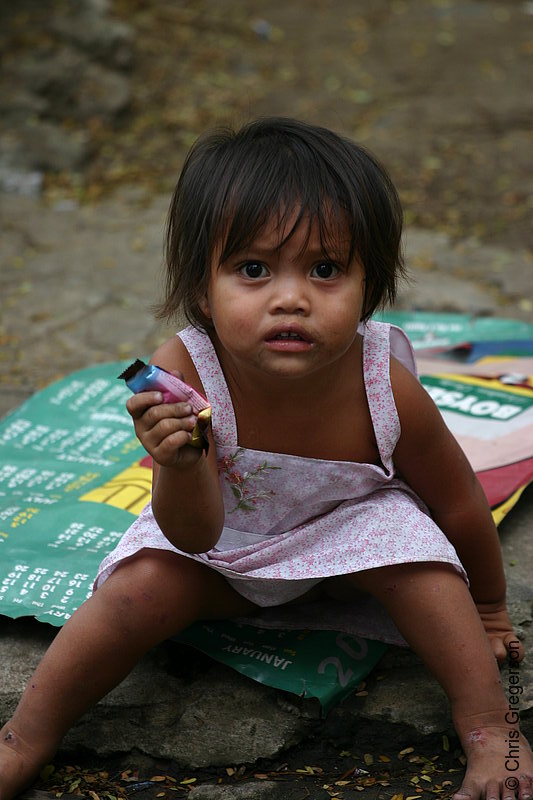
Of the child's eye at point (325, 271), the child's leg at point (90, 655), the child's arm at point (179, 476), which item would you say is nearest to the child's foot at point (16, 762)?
the child's leg at point (90, 655)

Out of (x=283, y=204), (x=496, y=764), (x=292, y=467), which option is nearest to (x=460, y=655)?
(x=496, y=764)

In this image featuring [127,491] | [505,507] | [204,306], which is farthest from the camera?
[127,491]

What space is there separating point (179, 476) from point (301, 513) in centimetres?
36

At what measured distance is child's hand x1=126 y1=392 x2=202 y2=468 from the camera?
1.37m

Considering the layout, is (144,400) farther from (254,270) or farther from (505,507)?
(505,507)

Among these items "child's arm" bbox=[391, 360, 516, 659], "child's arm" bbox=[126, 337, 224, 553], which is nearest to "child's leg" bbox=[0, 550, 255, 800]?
"child's arm" bbox=[126, 337, 224, 553]

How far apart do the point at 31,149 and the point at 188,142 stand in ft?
2.67

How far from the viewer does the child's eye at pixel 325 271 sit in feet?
4.96

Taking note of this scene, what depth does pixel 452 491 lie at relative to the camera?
5.64ft

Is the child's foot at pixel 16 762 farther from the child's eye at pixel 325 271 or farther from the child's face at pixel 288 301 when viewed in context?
the child's eye at pixel 325 271

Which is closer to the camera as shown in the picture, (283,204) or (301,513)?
(283,204)

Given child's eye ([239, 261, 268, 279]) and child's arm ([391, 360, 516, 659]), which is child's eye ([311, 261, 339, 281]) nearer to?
child's eye ([239, 261, 268, 279])

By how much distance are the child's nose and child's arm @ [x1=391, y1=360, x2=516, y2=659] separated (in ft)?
0.96

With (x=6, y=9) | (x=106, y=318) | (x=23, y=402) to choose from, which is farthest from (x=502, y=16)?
(x=23, y=402)
